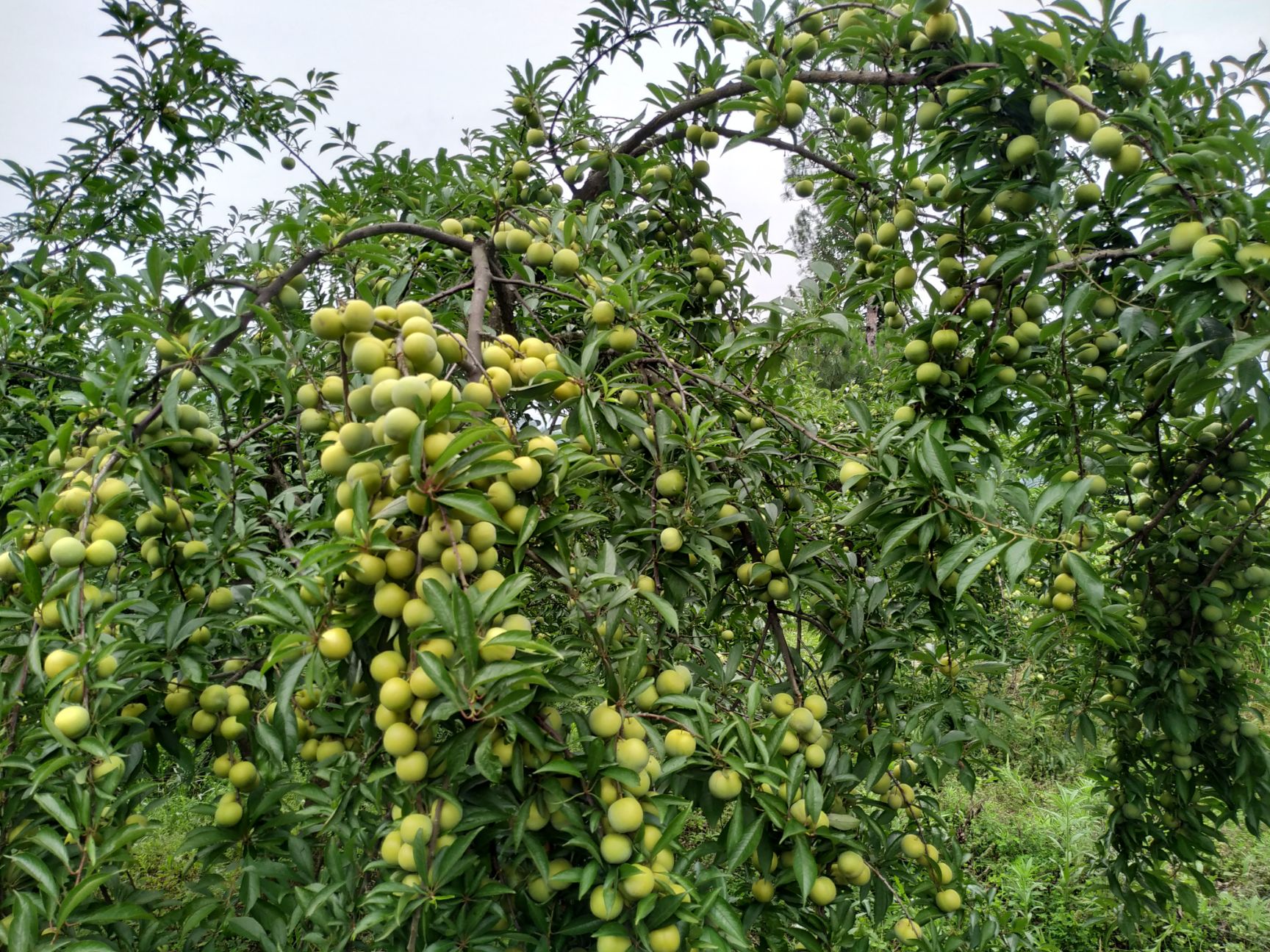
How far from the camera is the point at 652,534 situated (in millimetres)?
1436

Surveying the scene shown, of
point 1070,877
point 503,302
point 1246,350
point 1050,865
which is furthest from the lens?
point 1050,865

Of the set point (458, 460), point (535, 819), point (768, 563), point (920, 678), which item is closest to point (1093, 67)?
point (768, 563)

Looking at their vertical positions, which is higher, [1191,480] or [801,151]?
[801,151]

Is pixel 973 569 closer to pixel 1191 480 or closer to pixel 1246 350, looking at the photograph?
pixel 1246 350

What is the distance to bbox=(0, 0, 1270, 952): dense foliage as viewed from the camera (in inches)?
38.3

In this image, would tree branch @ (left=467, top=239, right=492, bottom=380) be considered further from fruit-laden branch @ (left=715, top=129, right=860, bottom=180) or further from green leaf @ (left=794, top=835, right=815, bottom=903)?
green leaf @ (left=794, top=835, right=815, bottom=903)

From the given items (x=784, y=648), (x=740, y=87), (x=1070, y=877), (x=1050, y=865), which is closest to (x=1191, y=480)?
(x=784, y=648)

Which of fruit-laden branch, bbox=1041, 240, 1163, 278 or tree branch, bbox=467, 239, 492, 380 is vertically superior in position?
fruit-laden branch, bbox=1041, 240, 1163, 278

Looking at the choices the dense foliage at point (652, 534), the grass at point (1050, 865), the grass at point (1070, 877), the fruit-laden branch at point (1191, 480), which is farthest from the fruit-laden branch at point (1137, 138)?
the grass at point (1070, 877)

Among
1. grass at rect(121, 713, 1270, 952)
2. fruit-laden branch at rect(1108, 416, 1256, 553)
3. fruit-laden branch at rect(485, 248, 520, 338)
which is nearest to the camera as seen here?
fruit-laden branch at rect(485, 248, 520, 338)

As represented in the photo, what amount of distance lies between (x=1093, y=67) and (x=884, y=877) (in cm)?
174

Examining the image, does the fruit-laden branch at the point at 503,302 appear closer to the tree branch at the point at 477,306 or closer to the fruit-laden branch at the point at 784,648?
the tree branch at the point at 477,306

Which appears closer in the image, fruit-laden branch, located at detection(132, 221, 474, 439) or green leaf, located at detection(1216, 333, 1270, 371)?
green leaf, located at detection(1216, 333, 1270, 371)

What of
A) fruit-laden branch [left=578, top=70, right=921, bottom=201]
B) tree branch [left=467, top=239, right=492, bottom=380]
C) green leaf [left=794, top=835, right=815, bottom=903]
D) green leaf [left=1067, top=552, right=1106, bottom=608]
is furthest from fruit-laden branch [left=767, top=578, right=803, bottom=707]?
fruit-laden branch [left=578, top=70, right=921, bottom=201]
